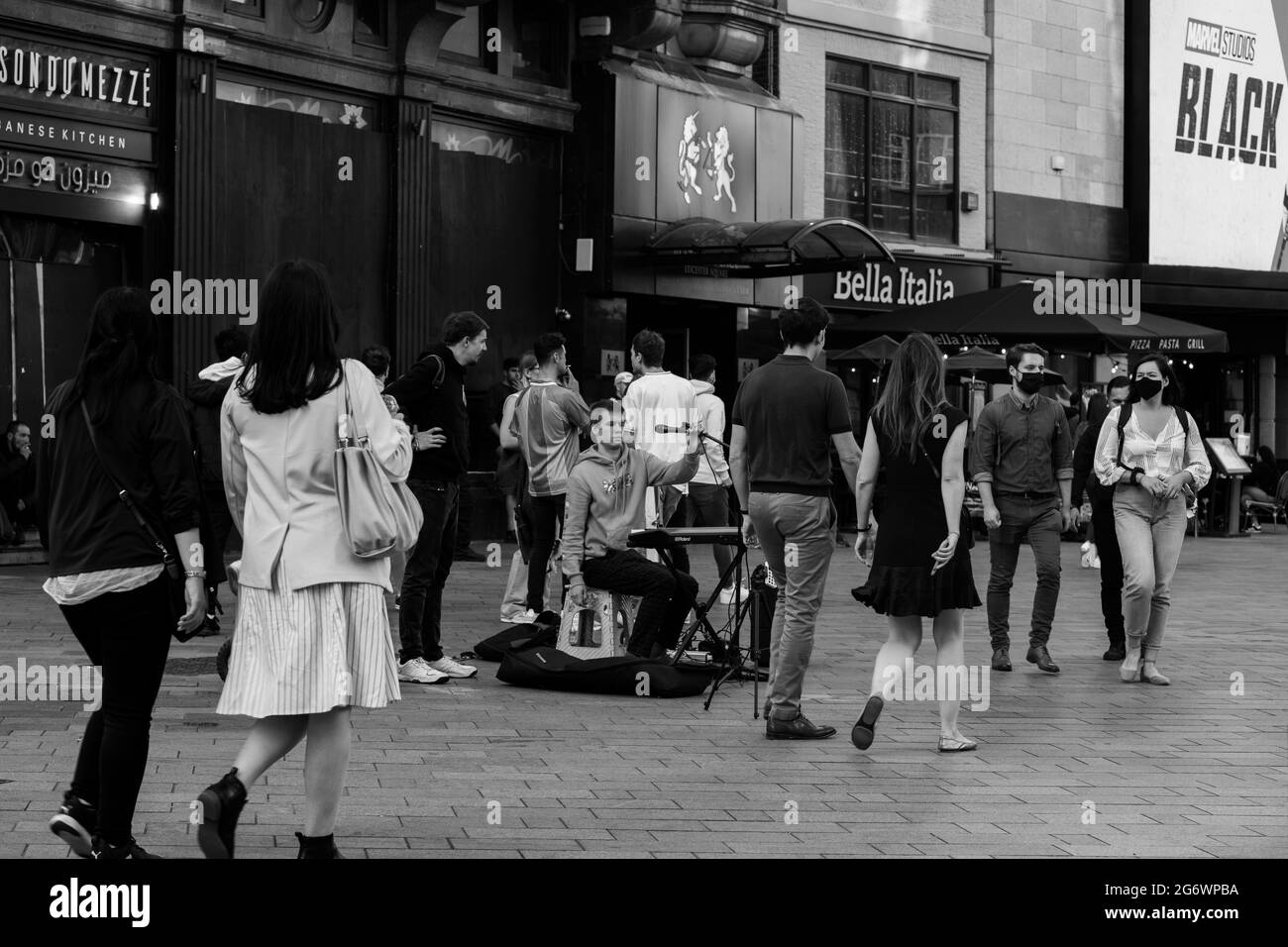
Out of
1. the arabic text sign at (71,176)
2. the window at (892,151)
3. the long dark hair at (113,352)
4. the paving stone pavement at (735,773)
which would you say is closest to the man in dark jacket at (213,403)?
the paving stone pavement at (735,773)

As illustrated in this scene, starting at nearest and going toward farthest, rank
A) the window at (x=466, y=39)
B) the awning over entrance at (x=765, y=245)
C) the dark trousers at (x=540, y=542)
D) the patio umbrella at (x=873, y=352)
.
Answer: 1. the dark trousers at (x=540, y=542)
2. the window at (x=466, y=39)
3. the awning over entrance at (x=765, y=245)
4. the patio umbrella at (x=873, y=352)

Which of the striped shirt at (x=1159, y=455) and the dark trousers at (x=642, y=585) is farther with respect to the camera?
Answer: the striped shirt at (x=1159, y=455)

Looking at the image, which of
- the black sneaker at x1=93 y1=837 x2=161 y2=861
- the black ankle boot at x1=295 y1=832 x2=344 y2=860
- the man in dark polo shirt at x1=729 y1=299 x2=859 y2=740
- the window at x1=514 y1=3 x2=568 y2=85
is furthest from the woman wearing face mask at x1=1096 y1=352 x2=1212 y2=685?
the window at x1=514 y1=3 x2=568 y2=85

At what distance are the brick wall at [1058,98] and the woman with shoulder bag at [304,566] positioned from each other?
72.1 ft

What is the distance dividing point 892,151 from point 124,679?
20712 mm

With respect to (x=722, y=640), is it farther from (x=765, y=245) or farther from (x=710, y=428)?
(x=765, y=245)

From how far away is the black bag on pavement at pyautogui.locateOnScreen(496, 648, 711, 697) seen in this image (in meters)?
9.55

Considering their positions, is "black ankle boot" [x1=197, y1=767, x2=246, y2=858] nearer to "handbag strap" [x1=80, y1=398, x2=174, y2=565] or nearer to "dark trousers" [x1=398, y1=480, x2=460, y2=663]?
"handbag strap" [x1=80, y1=398, x2=174, y2=565]

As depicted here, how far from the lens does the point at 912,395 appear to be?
8250 mm

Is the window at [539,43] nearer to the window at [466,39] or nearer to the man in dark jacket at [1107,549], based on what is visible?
the window at [466,39]

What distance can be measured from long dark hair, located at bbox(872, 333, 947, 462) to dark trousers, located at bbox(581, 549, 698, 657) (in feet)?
6.70

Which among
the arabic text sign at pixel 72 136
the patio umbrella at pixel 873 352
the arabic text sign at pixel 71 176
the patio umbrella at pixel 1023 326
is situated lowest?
the patio umbrella at pixel 873 352

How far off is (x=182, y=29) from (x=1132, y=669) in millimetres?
9856

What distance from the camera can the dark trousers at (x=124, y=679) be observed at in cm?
556
